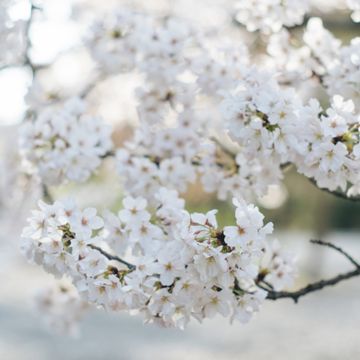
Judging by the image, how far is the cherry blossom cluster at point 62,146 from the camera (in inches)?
120

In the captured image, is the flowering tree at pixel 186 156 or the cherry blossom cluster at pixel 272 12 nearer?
the flowering tree at pixel 186 156

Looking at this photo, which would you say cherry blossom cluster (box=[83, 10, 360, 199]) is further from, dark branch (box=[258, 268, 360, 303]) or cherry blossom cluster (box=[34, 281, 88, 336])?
cherry blossom cluster (box=[34, 281, 88, 336])

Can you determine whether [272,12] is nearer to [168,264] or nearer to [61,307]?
[168,264]

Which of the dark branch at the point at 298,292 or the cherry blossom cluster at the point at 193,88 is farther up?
the cherry blossom cluster at the point at 193,88

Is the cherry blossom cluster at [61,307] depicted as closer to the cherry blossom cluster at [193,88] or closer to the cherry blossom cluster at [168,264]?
the cherry blossom cluster at [193,88]

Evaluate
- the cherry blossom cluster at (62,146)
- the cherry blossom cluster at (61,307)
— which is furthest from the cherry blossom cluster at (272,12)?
the cherry blossom cluster at (61,307)

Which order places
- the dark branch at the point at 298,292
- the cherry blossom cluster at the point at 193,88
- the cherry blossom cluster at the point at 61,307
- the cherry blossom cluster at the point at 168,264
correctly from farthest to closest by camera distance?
the cherry blossom cluster at the point at 61,307, the cherry blossom cluster at the point at 193,88, the dark branch at the point at 298,292, the cherry blossom cluster at the point at 168,264

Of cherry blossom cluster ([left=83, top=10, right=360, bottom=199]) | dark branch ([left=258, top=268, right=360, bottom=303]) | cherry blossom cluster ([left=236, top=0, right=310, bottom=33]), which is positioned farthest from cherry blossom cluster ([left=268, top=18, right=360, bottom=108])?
dark branch ([left=258, top=268, right=360, bottom=303])

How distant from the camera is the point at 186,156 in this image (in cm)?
326

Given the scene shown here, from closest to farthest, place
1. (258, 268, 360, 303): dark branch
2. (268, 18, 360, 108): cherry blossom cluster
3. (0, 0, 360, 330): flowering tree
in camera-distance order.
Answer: (0, 0, 360, 330): flowering tree, (258, 268, 360, 303): dark branch, (268, 18, 360, 108): cherry blossom cluster

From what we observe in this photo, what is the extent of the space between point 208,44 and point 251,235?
1.77 metres

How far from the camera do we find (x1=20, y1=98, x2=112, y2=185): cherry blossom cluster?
3039mm

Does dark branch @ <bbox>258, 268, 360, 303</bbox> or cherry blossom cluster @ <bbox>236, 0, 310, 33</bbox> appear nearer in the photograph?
dark branch @ <bbox>258, 268, 360, 303</bbox>

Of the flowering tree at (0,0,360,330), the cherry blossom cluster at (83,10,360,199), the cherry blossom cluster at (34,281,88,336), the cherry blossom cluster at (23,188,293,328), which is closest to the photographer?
the cherry blossom cluster at (23,188,293,328)
